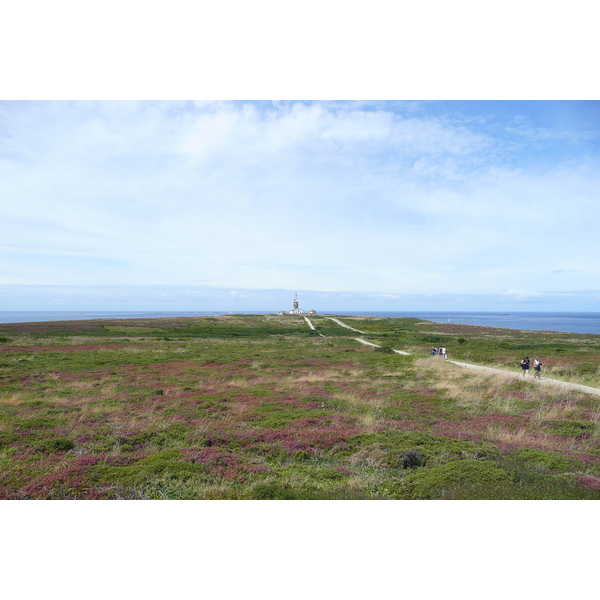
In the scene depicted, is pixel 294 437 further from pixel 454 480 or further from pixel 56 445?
pixel 56 445

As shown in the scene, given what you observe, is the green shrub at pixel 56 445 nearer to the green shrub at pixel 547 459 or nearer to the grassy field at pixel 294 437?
the grassy field at pixel 294 437

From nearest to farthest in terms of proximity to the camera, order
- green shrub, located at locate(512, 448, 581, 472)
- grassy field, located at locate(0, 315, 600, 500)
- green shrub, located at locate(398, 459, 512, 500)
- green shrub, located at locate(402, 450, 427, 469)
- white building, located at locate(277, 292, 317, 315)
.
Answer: green shrub, located at locate(398, 459, 512, 500), grassy field, located at locate(0, 315, 600, 500), green shrub, located at locate(512, 448, 581, 472), green shrub, located at locate(402, 450, 427, 469), white building, located at locate(277, 292, 317, 315)

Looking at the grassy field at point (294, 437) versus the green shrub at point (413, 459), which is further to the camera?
the green shrub at point (413, 459)

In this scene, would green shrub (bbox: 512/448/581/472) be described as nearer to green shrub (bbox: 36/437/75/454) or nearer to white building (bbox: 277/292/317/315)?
green shrub (bbox: 36/437/75/454)

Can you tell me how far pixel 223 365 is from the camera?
27891 millimetres

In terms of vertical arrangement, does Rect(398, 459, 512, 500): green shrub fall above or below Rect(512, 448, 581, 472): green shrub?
above

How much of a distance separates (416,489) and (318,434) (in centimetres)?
446

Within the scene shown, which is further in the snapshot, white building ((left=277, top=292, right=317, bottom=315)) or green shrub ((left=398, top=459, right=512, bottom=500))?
white building ((left=277, top=292, right=317, bottom=315))

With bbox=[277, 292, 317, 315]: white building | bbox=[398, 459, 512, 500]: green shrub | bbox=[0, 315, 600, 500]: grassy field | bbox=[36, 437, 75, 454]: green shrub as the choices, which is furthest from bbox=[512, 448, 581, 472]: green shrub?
bbox=[277, 292, 317, 315]: white building

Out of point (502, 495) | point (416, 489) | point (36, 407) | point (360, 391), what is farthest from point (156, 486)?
point (360, 391)

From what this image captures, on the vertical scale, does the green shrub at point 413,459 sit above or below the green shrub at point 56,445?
below

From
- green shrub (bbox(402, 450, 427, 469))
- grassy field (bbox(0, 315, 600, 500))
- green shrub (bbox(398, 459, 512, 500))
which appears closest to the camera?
green shrub (bbox(398, 459, 512, 500))

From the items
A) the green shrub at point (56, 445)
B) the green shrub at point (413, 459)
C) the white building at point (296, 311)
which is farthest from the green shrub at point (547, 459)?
the white building at point (296, 311)

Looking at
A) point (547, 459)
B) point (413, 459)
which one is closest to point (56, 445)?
point (413, 459)
